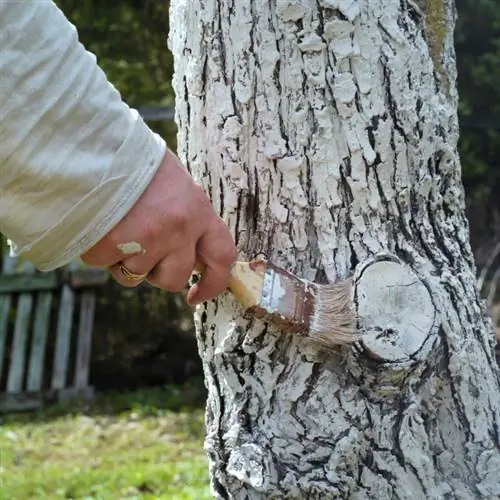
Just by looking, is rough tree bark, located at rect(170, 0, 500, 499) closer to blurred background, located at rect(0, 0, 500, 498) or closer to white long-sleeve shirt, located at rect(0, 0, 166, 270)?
white long-sleeve shirt, located at rect(0, 0, 166, 270)

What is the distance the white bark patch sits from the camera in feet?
5.71

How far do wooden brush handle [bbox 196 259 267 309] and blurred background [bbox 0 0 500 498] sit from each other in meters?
3.45

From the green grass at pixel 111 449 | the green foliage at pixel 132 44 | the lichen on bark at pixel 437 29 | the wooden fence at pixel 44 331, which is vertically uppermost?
the green foliage at pixel 132 44

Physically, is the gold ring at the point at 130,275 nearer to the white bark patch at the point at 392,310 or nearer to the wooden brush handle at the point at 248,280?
the wooden brush handle at the point at 248,280

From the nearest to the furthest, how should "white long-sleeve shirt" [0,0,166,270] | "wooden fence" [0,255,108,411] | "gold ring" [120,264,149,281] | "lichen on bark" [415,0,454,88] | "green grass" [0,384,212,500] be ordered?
"white long-sleeve shirt" [0,0,166,270], "gold ring" [120,264,149,281], "lichen on bark" [415,0,454,88], "green grass" [0,384,212,500], "wooden fence" [0,255,108,411]

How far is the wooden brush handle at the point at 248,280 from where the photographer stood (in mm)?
1720

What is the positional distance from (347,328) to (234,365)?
270 mm

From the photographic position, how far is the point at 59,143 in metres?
1.52

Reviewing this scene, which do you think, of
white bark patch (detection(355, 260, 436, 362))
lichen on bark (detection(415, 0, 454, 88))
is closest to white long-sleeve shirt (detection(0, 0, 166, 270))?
white bark patch (detection(355, 260, 436, 362))

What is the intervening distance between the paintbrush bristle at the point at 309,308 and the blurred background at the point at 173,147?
3448 millimetres

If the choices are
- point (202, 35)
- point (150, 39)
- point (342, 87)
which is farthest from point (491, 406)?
point (150, 39)

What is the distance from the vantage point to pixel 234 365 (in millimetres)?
1821

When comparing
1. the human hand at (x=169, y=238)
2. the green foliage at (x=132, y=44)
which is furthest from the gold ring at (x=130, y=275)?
the green foliage at (x=132, y=44)

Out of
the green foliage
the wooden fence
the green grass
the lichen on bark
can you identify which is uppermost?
the green foliage
